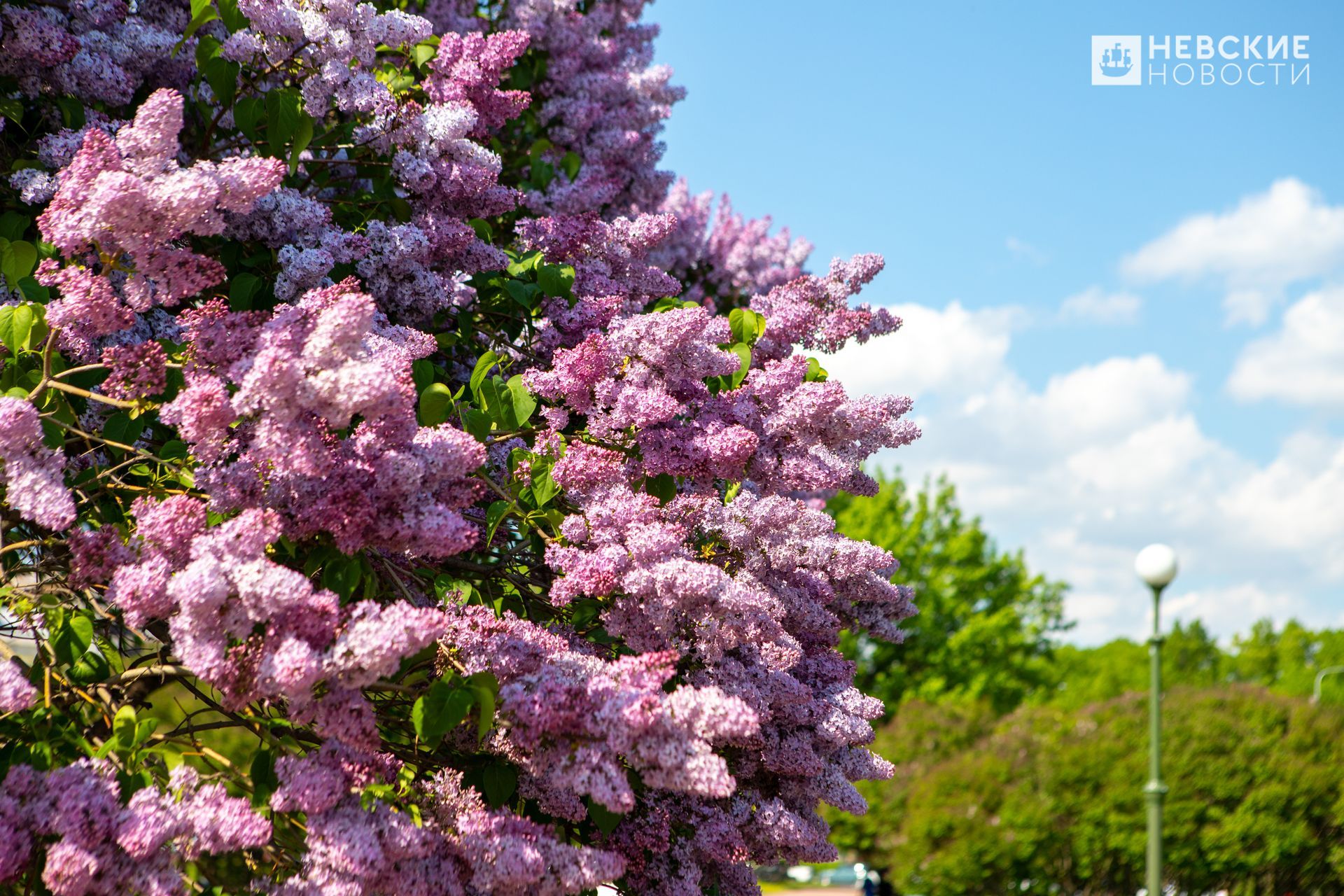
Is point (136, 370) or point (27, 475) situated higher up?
point (136, 370)

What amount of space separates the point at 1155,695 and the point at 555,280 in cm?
862

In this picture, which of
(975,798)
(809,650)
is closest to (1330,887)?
(975,798)

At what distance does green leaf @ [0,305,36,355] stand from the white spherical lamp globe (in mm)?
10867

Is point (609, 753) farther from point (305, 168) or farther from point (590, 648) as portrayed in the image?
point (305, 168)

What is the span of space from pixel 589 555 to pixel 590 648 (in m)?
0.59

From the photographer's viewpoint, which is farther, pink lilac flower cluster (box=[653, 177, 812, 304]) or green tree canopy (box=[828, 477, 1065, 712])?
green tree canopy (box=[828, 477, 1065, 712])

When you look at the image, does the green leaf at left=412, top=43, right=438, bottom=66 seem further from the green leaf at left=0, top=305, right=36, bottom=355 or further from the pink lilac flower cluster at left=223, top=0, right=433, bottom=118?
the green leaf at left=0, top=305, right=36, bottom=355

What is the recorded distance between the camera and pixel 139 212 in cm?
387

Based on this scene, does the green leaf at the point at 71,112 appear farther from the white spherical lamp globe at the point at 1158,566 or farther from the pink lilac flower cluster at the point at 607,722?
the white spherical lamp globe at the point at 1158,566

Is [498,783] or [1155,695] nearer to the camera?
[498,783]

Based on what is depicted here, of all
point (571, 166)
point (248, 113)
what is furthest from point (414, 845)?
point (571, 166)

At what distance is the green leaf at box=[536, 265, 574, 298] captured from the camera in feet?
18.5

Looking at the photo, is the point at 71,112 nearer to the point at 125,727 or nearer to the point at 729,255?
the point at 125,727

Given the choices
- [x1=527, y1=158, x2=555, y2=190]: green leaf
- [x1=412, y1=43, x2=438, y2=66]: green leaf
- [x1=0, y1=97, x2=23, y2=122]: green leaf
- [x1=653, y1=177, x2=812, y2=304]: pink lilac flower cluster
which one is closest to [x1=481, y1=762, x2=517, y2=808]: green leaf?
[x1=0, y1=97, x2=23, y2=122]: green leaf
